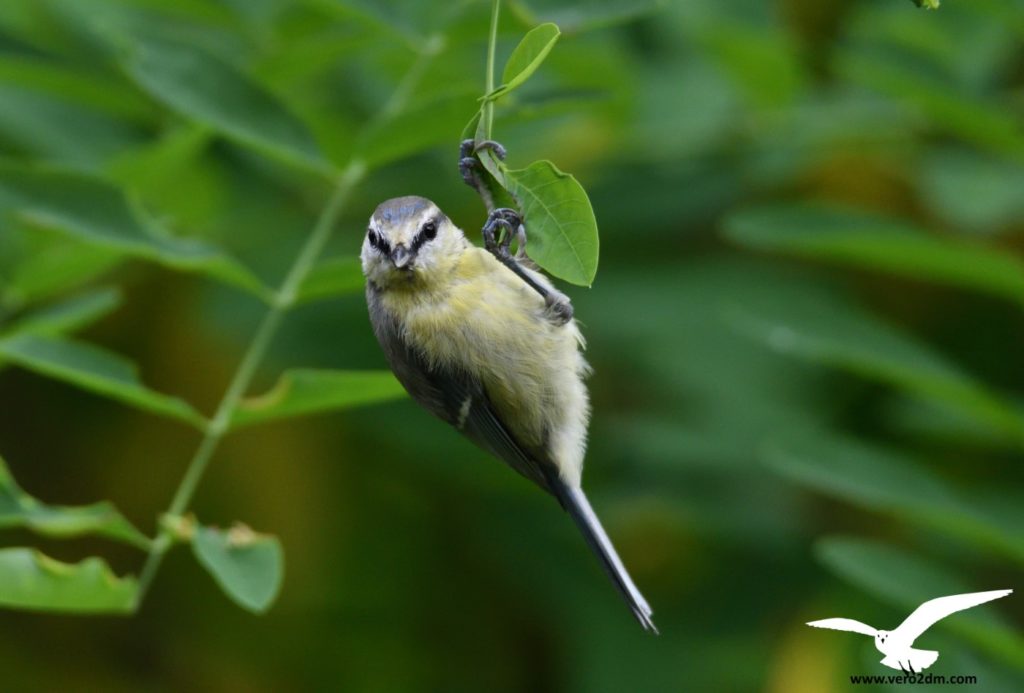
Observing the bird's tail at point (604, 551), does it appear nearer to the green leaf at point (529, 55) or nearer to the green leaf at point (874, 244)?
the green leaf at point (529, 55)

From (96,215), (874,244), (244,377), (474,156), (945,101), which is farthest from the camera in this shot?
(945,101)

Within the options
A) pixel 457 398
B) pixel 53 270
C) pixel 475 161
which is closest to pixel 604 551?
pixel 457 398

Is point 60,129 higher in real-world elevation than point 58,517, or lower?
higher

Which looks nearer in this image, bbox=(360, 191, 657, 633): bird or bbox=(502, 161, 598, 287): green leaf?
bbox=(502, 161, 598, 287): green leaf

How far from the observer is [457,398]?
3111 millimetres

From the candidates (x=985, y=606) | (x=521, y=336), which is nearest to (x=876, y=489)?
(x=985, y=606)

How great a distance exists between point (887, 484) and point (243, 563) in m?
1.67

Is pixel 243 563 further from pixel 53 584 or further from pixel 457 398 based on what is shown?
pixel 457 398

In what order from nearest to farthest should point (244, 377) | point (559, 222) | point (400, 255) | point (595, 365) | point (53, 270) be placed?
point (559, 222), point (400, 255), point (244, 377), point (53, 270), point (595, 365)

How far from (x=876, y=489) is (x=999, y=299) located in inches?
61.0

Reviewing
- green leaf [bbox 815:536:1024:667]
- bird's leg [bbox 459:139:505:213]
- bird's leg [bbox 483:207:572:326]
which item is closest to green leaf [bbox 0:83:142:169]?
bird's leg [bbox 483:207:572:326]

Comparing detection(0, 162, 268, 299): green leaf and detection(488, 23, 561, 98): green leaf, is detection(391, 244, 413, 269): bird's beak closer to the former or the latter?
detection(0, 162, 268, 299): green leaf

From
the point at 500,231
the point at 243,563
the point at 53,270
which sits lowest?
the point at 243,563

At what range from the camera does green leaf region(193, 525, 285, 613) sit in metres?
2.71
